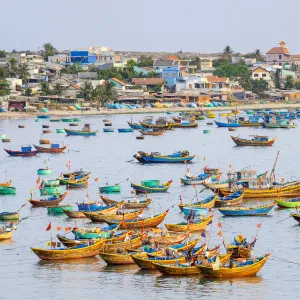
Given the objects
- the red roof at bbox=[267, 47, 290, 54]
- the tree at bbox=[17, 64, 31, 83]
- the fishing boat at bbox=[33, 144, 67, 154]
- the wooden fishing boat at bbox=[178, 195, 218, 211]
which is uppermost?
the red roof at bbox=[267, 47, 290, 54]

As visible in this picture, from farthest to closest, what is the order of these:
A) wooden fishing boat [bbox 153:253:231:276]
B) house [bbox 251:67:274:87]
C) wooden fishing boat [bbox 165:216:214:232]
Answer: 1. house [bbox 251:67:274:87]
2. wooden fishing boat [bbox 165:216:214:232]
3. wooden fishing boat [bbox 153:253:231:276]

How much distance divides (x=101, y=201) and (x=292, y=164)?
20128 mm

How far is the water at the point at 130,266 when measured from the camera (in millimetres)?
29578

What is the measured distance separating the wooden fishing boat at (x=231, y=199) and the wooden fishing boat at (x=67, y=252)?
33.3 ft

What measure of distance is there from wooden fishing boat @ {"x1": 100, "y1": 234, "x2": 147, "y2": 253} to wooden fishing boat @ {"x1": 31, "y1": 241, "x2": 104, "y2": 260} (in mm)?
277

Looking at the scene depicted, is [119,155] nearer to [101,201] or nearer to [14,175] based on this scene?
[14,175]

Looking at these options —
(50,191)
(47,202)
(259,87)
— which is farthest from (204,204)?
(259,87)

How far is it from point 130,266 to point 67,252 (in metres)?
2.21

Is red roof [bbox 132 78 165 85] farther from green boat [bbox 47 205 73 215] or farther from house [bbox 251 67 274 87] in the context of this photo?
green boat [bbox 47 205 73 215]

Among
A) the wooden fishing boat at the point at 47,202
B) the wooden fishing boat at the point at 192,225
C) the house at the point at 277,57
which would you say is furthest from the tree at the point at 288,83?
the wooden fishing boat at the point at 192,225

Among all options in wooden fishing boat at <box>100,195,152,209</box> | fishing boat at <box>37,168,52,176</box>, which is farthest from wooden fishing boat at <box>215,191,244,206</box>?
fishing boat at <box>37,168,52,176</box>

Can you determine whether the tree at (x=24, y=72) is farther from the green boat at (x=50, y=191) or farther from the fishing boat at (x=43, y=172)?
the green boat at (x=50, y=191)

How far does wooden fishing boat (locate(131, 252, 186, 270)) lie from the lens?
30.8 metres

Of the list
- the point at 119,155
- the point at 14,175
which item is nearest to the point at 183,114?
the point at 119,155
